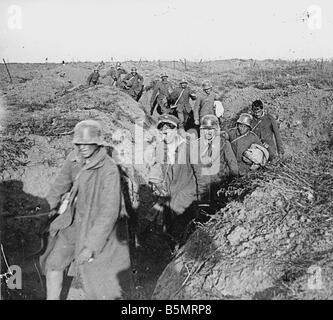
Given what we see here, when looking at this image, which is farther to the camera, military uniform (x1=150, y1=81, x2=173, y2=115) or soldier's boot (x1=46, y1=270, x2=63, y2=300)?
military uniform (x1=150, y1=81, x2=173, y2=115)

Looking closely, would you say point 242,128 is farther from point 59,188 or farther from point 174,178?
point 59,188

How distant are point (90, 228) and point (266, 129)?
4.62m

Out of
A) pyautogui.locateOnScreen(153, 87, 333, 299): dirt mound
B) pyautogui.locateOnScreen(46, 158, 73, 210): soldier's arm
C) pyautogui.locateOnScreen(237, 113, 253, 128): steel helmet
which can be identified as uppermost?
pyautogui.locateOnScreen(237, 113, 253, 128): steel helmet

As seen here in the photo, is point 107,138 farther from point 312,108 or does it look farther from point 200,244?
point 312,108

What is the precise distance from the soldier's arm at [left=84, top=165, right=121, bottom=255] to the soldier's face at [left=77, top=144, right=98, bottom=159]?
259mm

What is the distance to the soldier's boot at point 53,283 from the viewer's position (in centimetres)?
461

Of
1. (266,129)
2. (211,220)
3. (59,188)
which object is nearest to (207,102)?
(266,129)

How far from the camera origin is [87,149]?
457cm

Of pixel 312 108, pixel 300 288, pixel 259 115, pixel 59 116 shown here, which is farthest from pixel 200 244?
pixel 312 108

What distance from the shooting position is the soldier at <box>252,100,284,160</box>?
8117 millimetres

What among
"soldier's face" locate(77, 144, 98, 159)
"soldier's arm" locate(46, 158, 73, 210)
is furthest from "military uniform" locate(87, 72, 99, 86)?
"soldier's face" locate(77, 144, 98, 159)

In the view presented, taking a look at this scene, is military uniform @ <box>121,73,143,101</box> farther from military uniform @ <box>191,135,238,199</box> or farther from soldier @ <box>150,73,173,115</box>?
military uniform @ <box>191,135,238,199</box>
